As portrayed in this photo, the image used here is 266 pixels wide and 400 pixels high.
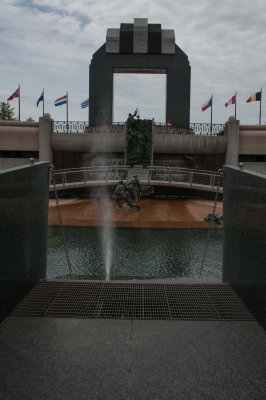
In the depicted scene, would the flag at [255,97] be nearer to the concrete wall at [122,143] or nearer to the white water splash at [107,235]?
the concrete wall at [122,143]

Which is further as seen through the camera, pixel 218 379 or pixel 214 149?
pixel 214 149

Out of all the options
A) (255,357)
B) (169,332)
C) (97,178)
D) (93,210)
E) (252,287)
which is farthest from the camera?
(97,178)

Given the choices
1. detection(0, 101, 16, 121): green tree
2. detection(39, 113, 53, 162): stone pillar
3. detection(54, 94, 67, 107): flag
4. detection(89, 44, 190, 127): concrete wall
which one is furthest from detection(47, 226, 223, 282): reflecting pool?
detection(0, 101, 16, 121): green tree

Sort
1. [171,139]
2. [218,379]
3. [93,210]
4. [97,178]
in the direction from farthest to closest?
[171,139] < [97,178] < [93,210] < [218,379]

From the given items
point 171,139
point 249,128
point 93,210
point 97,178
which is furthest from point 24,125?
point 249,128

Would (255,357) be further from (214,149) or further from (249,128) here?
(249,128)

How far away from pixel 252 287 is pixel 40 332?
252 cm

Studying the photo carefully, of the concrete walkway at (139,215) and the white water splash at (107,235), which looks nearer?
the white water splash at (107,235)

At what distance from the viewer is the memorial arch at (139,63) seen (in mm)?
40312

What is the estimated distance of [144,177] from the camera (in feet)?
99.7

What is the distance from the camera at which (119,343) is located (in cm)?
432

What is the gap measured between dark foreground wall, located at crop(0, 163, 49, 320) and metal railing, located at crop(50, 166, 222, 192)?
70.8 ft

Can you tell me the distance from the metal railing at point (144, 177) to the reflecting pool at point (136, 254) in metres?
10.9

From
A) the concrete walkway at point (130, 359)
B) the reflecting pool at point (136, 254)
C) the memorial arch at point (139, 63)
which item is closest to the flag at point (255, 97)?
the memorial arch at point (139, 63)
